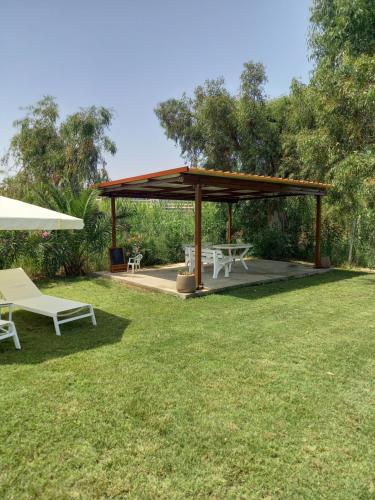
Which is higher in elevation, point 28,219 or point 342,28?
point 342,28

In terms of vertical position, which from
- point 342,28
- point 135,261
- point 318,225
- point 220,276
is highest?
point 342,28

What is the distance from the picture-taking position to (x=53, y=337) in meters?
5.26

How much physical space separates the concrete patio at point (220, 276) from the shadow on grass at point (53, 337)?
2.20 metres

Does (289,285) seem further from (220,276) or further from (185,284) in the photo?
(185,284)

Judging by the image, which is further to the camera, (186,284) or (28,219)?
(186,284)

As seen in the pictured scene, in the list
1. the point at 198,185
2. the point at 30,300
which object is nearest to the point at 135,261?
the point at 198,185

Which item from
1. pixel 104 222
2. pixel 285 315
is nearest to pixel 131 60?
pixel 104 222

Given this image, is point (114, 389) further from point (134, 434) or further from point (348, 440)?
point (348, 440)

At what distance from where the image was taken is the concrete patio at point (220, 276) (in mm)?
8441

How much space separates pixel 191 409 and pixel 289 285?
636 cm

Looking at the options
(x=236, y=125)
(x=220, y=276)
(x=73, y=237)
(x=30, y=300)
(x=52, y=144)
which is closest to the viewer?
(x=30, y=300)

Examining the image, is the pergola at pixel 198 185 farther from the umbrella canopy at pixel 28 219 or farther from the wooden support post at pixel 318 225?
the umbrella canopy at pixel 28 219

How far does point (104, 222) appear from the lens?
1133cm

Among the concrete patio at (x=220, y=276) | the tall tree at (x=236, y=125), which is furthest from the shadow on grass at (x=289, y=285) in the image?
the tall tree at (x=236, y=125)
